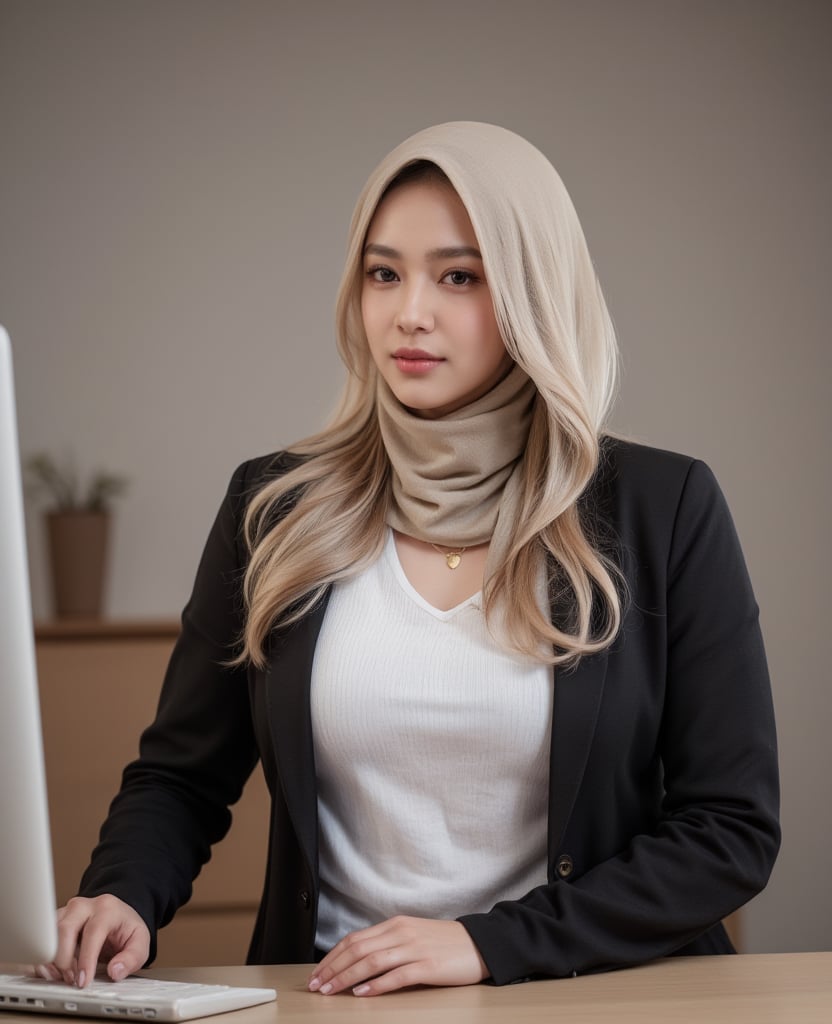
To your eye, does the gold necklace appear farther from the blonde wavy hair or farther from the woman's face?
the woman's face

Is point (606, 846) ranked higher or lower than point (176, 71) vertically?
lower

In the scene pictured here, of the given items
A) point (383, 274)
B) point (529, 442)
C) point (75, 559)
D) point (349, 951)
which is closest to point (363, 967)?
point (349, 951)

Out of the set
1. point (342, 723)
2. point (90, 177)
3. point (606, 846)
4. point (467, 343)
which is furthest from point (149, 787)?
point (90, 177)

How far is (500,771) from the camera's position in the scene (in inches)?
62.9

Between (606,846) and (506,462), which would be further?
(506,462)

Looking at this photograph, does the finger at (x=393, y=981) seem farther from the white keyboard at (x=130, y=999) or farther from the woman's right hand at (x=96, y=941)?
the woman's right hand at (x=96, y=941)

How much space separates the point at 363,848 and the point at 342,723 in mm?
172

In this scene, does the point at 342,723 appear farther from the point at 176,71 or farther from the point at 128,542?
the point at 176,71

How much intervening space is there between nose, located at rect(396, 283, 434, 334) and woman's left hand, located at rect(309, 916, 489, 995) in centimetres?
72

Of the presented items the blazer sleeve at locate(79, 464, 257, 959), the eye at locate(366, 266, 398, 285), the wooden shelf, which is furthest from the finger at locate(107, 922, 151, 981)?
the wooden shelf

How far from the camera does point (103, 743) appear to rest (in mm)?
3459

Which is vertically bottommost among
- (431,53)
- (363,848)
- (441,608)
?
(363,848)

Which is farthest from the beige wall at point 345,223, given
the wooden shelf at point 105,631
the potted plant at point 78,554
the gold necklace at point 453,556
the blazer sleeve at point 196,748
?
the gold necklace at point 453,556

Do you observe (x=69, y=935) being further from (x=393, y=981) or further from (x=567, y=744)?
(x=567, y=744)
